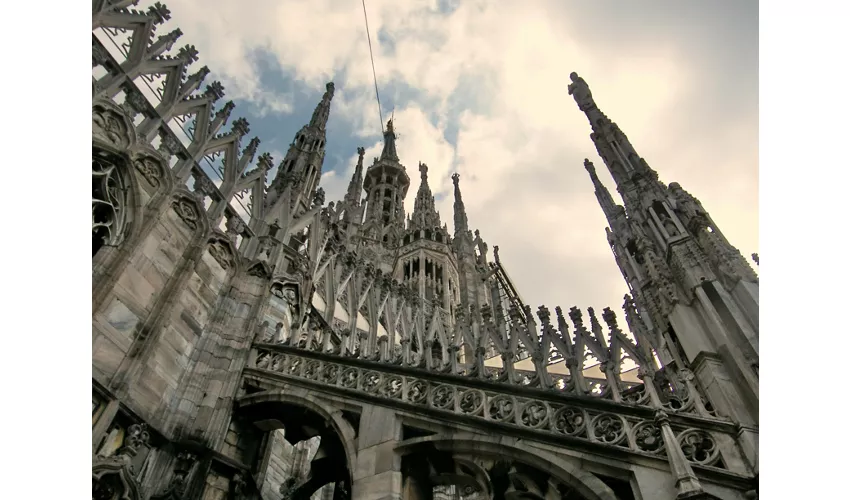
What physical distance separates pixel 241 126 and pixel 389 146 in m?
57.9

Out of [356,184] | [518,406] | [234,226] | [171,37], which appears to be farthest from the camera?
[356,184]

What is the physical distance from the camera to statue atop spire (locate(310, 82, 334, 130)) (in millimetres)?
19172

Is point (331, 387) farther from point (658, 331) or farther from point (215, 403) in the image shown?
point (658, 331)

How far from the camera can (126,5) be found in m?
11.6

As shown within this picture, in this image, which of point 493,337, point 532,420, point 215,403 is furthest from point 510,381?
point 215,403

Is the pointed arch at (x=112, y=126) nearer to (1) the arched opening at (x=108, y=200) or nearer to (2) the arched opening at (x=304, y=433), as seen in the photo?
(1) the arched opening at (x=108, y=200)

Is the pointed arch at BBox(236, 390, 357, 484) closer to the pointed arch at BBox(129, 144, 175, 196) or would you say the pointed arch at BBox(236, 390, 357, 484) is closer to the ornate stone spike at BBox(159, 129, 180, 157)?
the pointed arch at BBox(129, 144, 175, 196)

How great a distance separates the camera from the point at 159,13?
12312mm

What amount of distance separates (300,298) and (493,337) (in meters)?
4.55

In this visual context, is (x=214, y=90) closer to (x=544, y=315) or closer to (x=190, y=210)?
(x=190, y=210)

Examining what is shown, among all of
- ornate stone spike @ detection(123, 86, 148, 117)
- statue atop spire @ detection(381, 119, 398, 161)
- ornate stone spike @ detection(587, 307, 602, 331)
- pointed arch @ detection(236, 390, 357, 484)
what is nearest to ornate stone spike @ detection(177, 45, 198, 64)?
ornate stone spike @ detection(123, 86, 148, 117)

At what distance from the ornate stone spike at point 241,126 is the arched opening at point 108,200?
4.46 metres

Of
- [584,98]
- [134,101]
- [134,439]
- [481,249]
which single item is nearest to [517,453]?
[134,439]

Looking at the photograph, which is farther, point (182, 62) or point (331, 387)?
point (182, 62)
